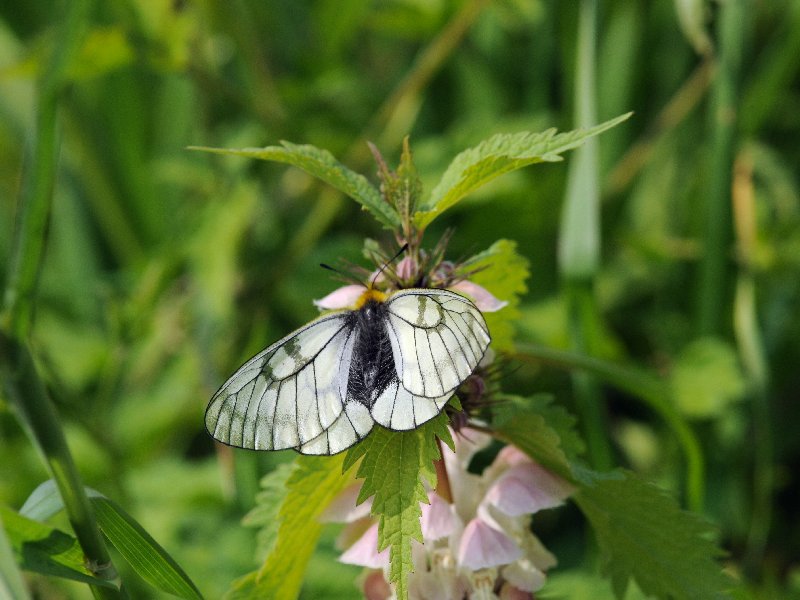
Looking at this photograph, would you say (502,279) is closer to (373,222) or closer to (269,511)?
(269,511)

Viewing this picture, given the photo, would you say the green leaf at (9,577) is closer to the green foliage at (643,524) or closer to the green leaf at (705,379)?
the green foliage at (643,524)

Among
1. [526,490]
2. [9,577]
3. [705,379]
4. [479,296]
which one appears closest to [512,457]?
[526,490]

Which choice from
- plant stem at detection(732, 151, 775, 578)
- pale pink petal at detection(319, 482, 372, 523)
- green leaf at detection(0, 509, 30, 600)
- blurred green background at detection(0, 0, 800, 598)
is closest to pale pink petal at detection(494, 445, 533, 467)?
pale pink petal at detection(319, 482, 372, 523)

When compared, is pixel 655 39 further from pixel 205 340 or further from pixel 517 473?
pixel 517 473

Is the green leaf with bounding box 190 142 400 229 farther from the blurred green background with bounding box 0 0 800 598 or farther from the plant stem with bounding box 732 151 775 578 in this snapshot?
the plant stem with bounding box 732 151 775 578

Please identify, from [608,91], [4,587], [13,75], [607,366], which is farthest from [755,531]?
[13,75]

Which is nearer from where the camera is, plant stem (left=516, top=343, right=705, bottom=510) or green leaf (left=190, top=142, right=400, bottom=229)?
green leaf (left=190, top=142, right=400, bottom=229)
